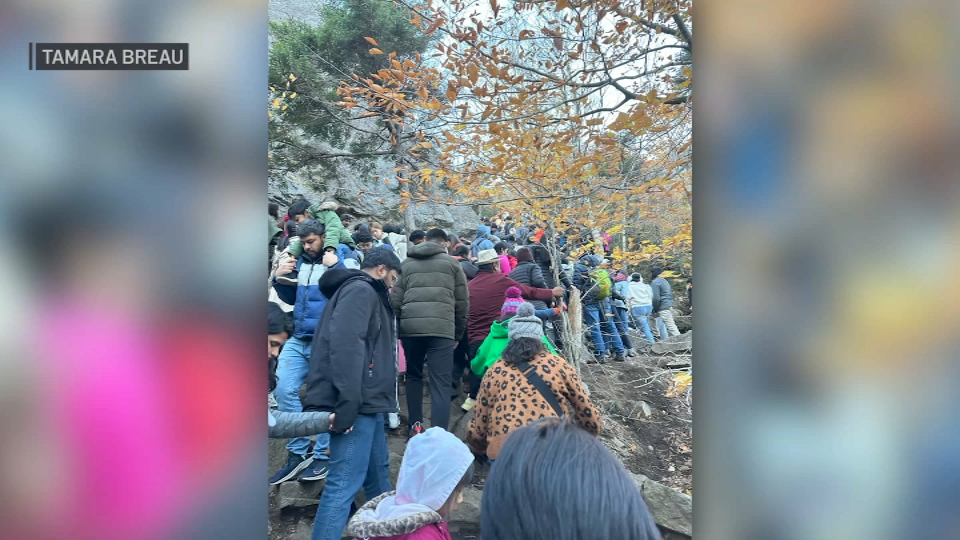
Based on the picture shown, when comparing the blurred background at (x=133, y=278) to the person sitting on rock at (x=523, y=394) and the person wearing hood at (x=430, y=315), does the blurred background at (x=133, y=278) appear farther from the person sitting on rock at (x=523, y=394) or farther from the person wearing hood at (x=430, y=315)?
the person wearing hood at (x=430, y=315)

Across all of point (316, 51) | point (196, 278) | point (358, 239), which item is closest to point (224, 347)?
point (196, 278)

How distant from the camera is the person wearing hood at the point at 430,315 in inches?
171

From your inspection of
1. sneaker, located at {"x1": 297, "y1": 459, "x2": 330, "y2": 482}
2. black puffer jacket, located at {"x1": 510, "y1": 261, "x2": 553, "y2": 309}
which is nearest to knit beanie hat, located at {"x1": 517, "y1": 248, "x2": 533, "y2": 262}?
black puffer jacket, located at {"x1": 510, "y1": 261, "x2": 553, "y2": 309}

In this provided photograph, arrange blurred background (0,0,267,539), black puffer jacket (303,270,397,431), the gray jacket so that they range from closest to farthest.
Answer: blurred background (0,0,267,539), black puffer jacket (303,270,397,431), the gray jacket

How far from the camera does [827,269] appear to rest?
1.07 meters

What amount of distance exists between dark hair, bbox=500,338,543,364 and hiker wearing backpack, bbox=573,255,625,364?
11.5ft

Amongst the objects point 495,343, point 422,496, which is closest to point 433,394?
point 495,343

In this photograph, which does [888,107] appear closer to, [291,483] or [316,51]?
[291,483]

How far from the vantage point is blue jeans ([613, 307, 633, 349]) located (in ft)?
27.3

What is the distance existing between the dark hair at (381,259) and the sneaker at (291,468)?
1.82 meters

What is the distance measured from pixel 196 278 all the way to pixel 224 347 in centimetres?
17

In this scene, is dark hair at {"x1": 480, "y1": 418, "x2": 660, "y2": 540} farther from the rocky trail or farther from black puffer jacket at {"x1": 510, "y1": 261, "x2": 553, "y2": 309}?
black puffer jacket at {"x1": 510, "y1": 261, "x2": 553, "y2": 309}

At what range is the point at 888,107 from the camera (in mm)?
1022

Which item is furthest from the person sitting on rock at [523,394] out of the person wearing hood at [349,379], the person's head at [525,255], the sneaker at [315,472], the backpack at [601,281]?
the backpack at [601,281]
